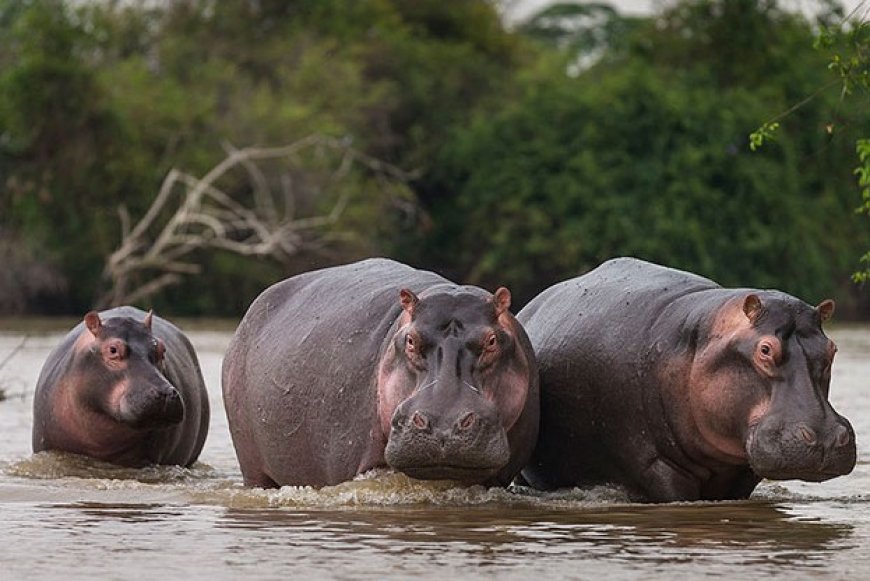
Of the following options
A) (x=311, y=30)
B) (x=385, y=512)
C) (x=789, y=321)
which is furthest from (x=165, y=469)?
(x=311, y=30)

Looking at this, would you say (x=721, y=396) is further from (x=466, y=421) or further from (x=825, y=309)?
(x=466, y=421)

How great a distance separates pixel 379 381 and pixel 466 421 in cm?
55

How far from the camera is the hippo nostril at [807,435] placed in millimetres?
6582

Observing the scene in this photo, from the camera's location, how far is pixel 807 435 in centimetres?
660

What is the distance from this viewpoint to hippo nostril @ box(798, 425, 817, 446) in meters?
6.58

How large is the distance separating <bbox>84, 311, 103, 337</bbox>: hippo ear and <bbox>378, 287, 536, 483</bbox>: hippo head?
275cm

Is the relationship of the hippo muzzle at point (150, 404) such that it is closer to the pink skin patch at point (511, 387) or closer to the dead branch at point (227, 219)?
the pink skin patch at point (511, 387)

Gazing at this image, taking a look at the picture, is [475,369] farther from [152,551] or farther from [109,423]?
[109,423]

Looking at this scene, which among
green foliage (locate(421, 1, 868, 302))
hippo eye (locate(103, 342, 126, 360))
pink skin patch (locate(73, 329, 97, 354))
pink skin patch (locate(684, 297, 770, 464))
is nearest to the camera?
pink skin patch (locate(684, 297, 770, 464))

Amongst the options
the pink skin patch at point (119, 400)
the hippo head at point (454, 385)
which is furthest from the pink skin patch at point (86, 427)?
the hippo head at point (454, 385)

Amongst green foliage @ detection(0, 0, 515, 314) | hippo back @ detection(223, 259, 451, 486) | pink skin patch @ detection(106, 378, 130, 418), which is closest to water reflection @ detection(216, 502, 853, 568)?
hippo back @ detection(223, 259, 451, 486)

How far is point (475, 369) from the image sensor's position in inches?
263

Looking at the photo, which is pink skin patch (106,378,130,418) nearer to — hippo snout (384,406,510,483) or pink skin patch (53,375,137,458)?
pink skin patch (53,375,137,458)

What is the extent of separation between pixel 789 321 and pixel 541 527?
110 centimetres
